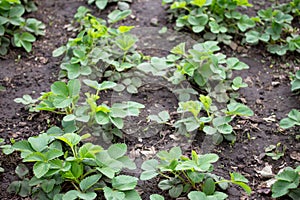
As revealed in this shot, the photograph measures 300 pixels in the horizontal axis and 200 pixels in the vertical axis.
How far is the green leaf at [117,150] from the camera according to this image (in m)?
2.94

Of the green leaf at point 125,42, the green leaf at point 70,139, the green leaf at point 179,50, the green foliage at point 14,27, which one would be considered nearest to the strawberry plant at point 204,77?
the green leaf at point 179,50

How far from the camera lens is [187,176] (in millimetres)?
2898

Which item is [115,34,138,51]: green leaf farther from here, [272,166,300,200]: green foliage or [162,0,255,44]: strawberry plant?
[272,166,300,200]: green foliage

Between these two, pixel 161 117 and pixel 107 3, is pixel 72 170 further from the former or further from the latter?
pixel 107 3

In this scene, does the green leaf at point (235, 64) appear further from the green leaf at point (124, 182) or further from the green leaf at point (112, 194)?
the green leaf at point (112, 194)

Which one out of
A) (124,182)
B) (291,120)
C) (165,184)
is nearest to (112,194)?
(124,182)

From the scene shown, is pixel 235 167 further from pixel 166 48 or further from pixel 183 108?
pixel 166 48

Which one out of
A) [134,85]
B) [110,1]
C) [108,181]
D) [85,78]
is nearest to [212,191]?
[108,181]

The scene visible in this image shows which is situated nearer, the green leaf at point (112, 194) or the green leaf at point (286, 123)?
the green leaf at point (112, 194)

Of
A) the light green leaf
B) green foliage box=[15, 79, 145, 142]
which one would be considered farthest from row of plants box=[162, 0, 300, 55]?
green foliage box=[15, 79, 145, 142]

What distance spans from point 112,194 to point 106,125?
599mm

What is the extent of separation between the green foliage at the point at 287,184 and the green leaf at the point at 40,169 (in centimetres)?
124

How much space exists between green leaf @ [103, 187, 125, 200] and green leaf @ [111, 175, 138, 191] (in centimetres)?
4

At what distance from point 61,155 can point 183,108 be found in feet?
2.79
